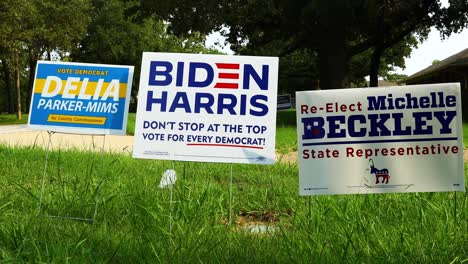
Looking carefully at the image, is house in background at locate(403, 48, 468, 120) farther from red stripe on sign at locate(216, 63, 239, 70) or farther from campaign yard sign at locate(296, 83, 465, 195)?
red stripe on sign at locate(216, 63, 239, 70)

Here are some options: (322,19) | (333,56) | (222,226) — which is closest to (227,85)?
(222,226)

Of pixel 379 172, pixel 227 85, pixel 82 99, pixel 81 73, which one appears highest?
pixel 81 73

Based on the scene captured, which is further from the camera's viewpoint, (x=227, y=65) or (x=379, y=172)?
(x=227, y=65)

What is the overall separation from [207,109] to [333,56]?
20.9 metres

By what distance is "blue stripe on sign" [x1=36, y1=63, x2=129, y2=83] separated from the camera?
14.3 feet

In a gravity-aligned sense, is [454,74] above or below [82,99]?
above

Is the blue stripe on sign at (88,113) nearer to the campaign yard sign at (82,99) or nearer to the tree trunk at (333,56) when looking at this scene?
the campaign yard sign at (82,99)

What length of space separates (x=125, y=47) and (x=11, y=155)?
3928 cm

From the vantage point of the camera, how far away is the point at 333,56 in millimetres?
24141

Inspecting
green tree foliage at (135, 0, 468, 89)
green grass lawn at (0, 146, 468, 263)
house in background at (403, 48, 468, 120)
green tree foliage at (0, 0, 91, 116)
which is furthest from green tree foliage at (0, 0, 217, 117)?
green grass lawn at (0, 146, 468, 263)

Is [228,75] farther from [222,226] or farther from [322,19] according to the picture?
[322,19]

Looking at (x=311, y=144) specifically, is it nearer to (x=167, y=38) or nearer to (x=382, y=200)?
(x=382, y=200)

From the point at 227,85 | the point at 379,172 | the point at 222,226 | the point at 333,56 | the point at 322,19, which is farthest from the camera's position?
the point at 333,56

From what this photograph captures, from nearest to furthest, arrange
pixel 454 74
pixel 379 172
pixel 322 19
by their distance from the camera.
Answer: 1. pixel 379 172
2. pixel 322 19
3. pixel 454 74
